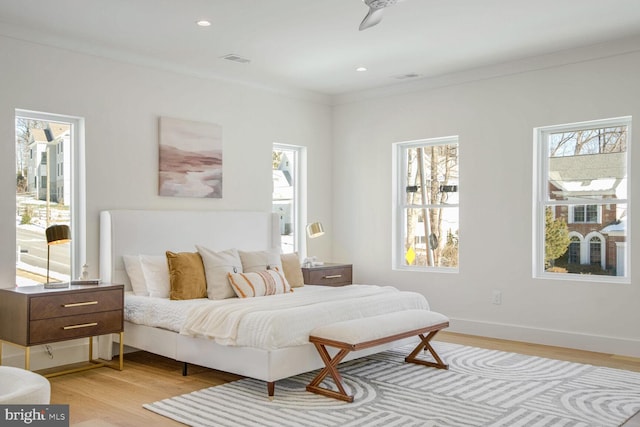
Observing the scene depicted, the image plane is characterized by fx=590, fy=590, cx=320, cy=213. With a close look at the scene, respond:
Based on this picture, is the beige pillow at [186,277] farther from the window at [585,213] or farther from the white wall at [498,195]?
the window at [585,213]

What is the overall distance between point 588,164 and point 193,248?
146 inches

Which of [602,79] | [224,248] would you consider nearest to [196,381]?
[224,248]

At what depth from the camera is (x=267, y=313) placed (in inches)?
152

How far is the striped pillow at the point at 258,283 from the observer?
186 inches

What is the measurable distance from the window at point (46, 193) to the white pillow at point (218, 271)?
107 cm

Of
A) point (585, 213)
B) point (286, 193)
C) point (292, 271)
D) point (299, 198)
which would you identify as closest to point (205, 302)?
point (292, 271)

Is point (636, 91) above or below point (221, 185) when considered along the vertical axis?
above

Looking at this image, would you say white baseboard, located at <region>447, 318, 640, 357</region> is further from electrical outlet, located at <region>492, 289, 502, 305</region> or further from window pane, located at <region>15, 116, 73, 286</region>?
window pane, located at <region>15, 116, 73, 286</region>

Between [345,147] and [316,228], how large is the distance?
47.3 inches

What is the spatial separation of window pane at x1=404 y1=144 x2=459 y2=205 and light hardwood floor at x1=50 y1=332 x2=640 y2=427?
1712 mm

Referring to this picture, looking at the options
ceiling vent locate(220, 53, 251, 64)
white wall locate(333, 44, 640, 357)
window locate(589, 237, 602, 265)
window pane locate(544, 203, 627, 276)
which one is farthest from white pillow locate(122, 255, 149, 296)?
window locate(589, 237, 602, 265)

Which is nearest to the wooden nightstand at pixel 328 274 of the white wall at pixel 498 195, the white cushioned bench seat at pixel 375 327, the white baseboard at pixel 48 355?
the white wall at pixel 498 195

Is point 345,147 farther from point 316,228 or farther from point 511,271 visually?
point 511,271

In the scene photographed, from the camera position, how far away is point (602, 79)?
5.16 meters
